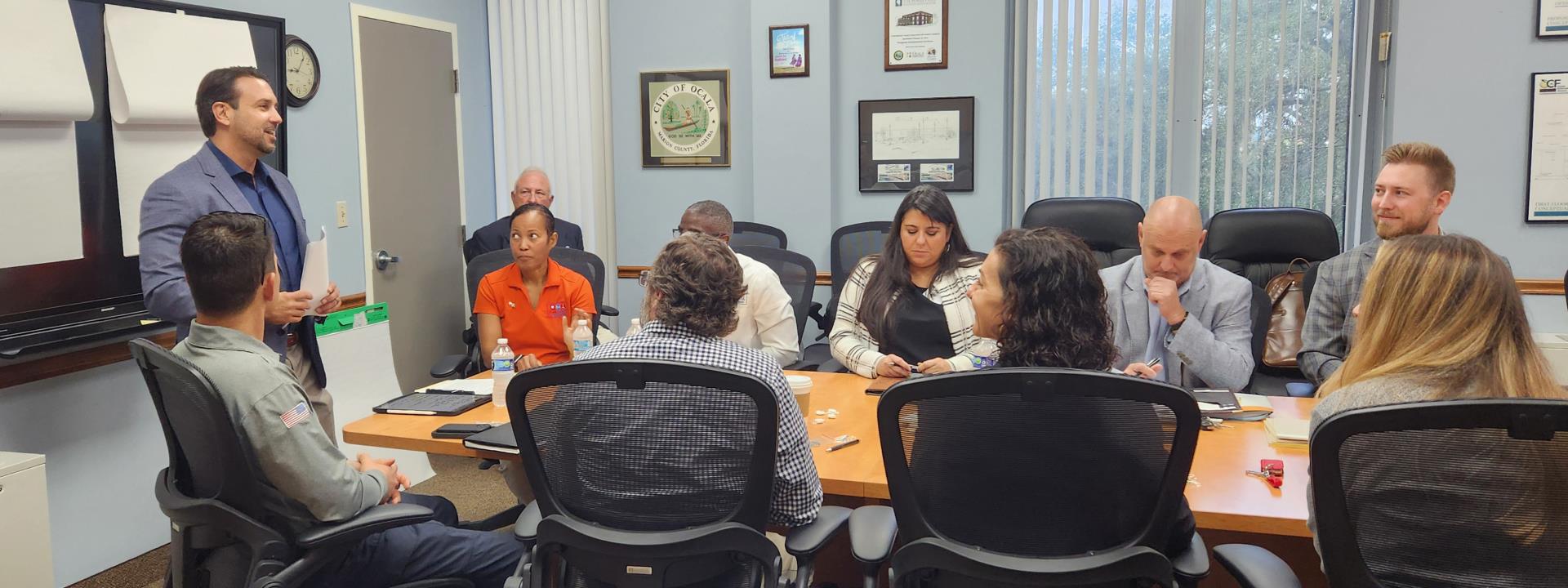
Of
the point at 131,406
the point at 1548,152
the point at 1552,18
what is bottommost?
the point at 131,406

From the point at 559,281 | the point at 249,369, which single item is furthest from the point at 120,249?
the point at 249,369

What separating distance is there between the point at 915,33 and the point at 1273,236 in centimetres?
194

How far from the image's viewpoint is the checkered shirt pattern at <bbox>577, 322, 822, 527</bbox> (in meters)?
1.86

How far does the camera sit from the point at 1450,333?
152cm

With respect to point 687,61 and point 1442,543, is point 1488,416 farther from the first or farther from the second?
point 687,61

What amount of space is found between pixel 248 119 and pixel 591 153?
265cm

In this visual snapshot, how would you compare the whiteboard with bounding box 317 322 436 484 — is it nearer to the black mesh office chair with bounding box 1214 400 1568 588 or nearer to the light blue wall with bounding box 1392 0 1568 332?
the black mesh office chair with bounding box 1214 400 1568 588

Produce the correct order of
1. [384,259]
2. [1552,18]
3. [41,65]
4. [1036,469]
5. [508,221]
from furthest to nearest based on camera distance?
1. [508,221]
2. [384,259]
3. [1552,18]
4. [41,65]
5. [1036,469]

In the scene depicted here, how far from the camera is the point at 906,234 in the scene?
3.25 metres

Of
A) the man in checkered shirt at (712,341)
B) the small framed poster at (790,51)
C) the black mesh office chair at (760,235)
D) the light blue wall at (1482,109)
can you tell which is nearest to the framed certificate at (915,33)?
the small framed poster at (790,51)

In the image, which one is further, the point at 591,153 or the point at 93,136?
the point at 591,153

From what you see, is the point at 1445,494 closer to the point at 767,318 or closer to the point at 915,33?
the point at 767,318

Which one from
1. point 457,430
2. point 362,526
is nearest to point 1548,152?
point 457,430

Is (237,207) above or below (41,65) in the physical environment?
below
